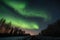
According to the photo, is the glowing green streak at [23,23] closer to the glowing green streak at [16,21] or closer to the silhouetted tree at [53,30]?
the glowing green streak at [16,21]

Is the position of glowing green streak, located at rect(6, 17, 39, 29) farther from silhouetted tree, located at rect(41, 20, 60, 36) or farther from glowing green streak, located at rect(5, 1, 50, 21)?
silhouetted tree, located at rect(41, 20, 60, 36)

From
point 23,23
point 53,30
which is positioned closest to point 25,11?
point 23,23

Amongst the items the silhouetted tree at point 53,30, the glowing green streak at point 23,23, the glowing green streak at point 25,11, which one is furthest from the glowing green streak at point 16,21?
the silhouetted tree at point 53,30

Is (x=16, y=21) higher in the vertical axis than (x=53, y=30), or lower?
higher

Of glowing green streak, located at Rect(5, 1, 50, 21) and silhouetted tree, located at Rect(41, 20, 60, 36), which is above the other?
glowing green streak, located at Rect(5, 1, 50, 21)

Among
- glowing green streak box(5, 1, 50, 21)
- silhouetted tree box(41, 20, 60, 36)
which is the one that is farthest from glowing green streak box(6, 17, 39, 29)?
silhouetted tree box(41, 20, 60, 36)

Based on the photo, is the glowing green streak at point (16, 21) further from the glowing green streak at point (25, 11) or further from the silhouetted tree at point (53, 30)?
the silhouetted tree at point (53, 30)

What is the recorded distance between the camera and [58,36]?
434 centimetres

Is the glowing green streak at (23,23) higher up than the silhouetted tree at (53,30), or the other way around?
the glowing green streak at (23,23)

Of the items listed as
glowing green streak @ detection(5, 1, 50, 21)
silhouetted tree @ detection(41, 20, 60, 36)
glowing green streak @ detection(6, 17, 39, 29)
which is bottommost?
silhouetted tree @ detection(41, 20, 60, 36)

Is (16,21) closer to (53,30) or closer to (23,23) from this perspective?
(23,23)

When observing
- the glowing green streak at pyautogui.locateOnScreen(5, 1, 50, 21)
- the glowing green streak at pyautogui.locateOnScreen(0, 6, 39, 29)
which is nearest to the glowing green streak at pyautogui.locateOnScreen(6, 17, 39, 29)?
the glowing green streak at pyautogui.locateOnScreen(0, 6, 39, 29)

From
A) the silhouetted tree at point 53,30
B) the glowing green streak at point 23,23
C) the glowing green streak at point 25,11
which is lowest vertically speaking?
the silhouetted tree at point 53,30

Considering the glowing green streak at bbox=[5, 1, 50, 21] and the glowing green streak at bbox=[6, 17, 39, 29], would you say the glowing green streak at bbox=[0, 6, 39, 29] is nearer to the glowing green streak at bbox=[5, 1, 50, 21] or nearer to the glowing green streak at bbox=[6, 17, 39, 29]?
the glowing green streak at bbox=[6, 17, 39, 29]
